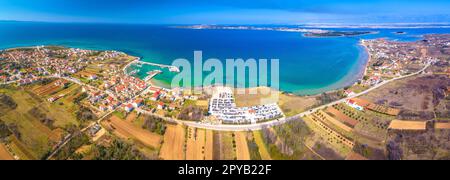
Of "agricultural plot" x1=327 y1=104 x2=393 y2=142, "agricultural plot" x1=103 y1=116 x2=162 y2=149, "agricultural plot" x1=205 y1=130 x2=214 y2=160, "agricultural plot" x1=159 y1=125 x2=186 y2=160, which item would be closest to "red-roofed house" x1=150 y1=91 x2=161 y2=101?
"agricultural plot" x1=103 y1=116 x2=162 y2=149

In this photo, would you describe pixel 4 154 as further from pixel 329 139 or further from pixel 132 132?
pixel 329 139

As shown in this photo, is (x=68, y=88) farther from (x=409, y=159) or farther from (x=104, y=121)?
(x=409, y=159)

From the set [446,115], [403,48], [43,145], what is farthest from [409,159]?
[403,48]

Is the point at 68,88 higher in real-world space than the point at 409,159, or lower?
higher

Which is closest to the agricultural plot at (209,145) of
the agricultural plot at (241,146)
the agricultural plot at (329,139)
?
the agricultural plot at (241,146)

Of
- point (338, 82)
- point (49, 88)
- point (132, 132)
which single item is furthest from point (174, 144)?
point (338, 82)

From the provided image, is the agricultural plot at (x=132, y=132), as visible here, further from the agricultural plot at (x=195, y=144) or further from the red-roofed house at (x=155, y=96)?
the red-roofed house at (x=155, y=96)

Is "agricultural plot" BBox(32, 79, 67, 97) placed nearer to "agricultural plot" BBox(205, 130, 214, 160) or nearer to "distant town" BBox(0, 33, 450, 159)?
"distant town" BBox(0, 33, 450, 159)
